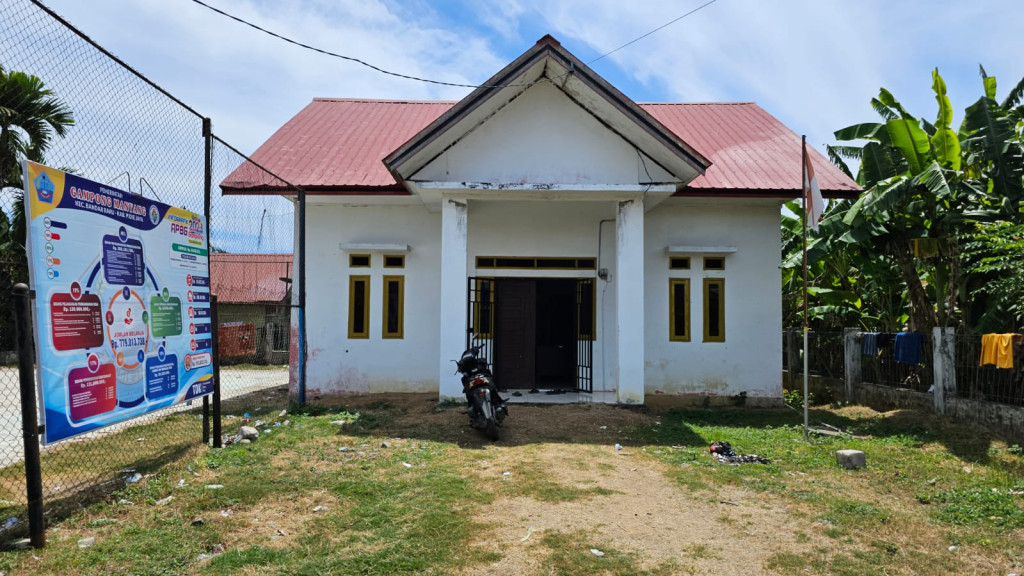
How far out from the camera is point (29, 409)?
4172 millimetres

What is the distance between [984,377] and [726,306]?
3.85 m

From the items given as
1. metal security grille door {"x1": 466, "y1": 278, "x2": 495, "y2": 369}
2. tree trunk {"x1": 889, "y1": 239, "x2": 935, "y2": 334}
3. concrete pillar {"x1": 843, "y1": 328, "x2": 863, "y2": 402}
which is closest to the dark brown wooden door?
metal security grille door {"x1": 466, "y1": 278, "x2": 495, "y2": 369}

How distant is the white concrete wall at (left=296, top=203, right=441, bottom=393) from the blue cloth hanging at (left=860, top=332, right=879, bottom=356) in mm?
7270

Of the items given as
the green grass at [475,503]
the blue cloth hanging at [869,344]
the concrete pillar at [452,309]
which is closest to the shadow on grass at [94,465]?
the green grass at [475,503]

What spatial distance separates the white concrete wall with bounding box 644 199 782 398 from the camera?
1130cm

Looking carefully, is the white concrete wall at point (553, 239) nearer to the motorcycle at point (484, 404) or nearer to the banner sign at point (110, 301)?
the motorcycle at point (484, 404)

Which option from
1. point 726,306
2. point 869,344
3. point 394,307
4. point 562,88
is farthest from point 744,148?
point 394,307

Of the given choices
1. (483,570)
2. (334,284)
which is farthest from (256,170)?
(483,570)

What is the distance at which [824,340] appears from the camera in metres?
12.8

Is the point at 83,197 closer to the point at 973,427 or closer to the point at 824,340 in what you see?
the point at 973,427

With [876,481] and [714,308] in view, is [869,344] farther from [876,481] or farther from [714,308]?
[876,481]

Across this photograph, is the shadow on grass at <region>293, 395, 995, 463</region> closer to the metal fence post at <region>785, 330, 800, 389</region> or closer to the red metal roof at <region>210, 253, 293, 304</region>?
the metal fence post at <region>785, 330, 800, 389</region>

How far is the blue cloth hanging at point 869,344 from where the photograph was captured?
35.4 feet

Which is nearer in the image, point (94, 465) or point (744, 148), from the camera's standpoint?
point (94, 465)
